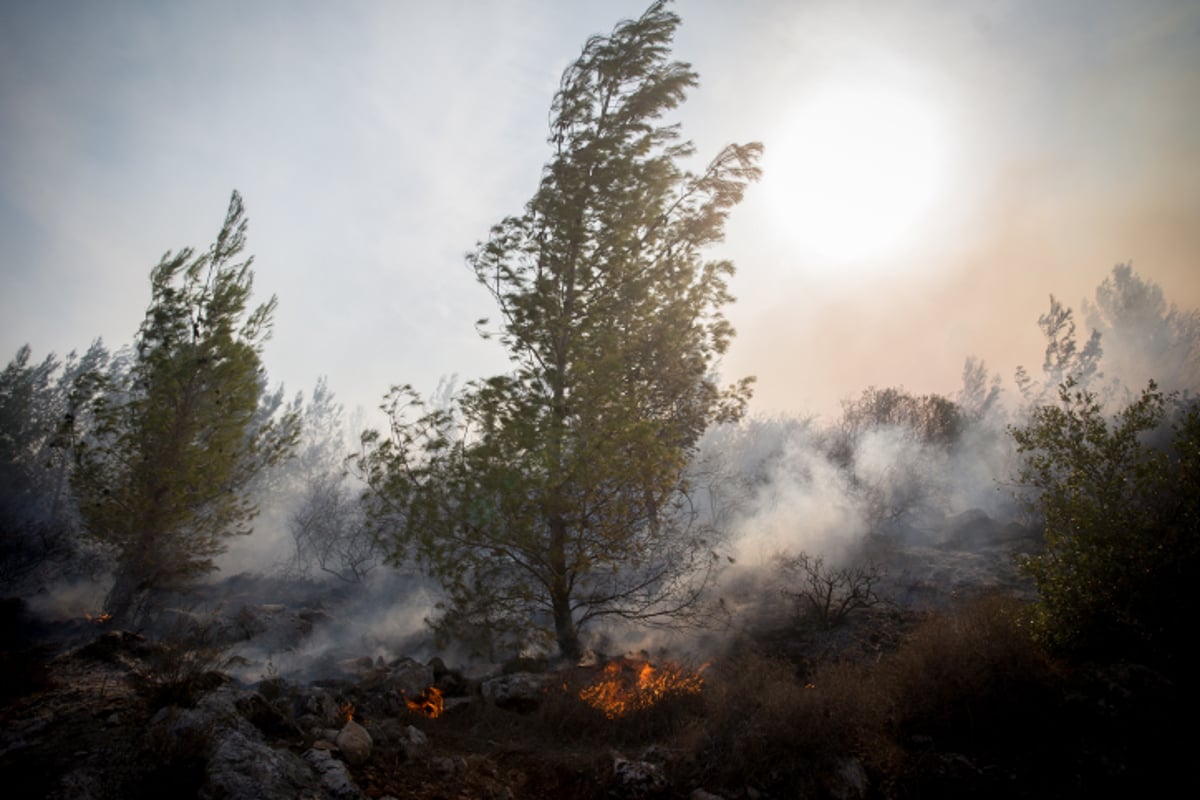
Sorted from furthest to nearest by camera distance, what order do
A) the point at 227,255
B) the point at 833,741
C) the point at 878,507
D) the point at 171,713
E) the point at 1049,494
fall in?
the point at 878,507 < the point at 227,255 < the point at 1049,494 < the point at 833,741 < the point at 171,713

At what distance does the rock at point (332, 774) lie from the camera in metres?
4.13

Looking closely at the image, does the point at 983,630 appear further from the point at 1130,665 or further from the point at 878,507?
the point at 878,507

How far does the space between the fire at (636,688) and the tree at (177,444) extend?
1071cm

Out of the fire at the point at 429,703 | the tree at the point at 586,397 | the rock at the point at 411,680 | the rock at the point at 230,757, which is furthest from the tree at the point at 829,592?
the rock at the point at 230,757

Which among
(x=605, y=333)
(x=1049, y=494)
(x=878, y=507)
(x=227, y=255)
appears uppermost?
(x=227, y=255)

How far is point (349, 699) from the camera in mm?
7348

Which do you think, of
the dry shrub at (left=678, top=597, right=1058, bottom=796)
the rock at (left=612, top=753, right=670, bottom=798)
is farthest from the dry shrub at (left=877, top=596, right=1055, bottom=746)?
the rock at (left=612, top=753, right=670, bottom=798)

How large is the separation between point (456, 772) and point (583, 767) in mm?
1332

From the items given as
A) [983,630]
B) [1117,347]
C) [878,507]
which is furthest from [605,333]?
[1117,347]

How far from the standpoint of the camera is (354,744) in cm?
499

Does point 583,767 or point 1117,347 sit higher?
point 1117,347

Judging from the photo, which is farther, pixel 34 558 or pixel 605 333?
pixel 34 558

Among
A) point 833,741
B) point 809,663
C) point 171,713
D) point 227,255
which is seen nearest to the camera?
point 171,713

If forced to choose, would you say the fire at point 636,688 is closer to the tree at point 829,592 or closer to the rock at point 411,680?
the rock at point 411,680
